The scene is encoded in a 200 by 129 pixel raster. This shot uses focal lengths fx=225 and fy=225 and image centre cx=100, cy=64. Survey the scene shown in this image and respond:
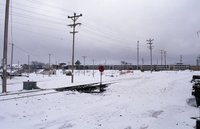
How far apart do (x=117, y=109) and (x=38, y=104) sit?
15.4 ft

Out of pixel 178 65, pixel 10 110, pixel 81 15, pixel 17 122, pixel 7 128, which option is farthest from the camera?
pixel 178 65

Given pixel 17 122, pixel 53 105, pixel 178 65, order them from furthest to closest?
pixel 178 65, pixel 53 105, pixel 17 122

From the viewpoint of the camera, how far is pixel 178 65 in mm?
186000

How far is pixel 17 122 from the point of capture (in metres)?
9.19

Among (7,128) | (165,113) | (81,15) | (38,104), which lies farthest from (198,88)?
(81,15)

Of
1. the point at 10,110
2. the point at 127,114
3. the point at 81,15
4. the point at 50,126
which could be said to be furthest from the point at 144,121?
the point at 81,15

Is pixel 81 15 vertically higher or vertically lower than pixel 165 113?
higher

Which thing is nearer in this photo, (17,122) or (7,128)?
(7,128)

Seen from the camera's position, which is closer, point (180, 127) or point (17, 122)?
point (180, 127)

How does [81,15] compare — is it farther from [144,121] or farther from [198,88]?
[144,121]

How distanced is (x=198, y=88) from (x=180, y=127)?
5371mm

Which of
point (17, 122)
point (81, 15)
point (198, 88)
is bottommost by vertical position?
point (17, 122)

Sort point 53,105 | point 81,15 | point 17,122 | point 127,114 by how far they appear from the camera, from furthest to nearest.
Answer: point 81,15 < point 53,105 < point 127,114 < point 17,122

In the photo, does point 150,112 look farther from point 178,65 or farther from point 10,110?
point 178,65
